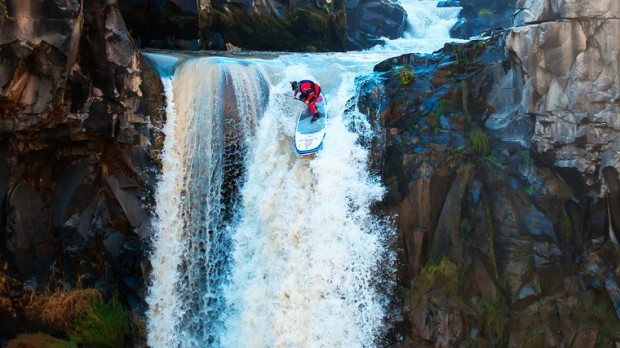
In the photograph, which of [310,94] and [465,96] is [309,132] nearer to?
[310,94]

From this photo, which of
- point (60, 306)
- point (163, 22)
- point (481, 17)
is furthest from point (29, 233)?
point (481, 17)

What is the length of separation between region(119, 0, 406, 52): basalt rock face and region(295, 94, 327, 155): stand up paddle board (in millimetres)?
5089

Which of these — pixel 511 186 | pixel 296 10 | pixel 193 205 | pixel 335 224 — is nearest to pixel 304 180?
pixel 335 224

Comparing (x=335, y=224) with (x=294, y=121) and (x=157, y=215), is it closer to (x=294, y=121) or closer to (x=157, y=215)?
(x=294, y=121)

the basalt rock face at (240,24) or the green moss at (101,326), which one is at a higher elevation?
the basalt rock face at (240,24)

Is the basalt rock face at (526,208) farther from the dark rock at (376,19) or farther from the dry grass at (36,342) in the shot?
the dark rock at (376,19)

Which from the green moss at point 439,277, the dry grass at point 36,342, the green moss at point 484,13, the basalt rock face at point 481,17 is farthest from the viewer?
the green moss at point 484,13

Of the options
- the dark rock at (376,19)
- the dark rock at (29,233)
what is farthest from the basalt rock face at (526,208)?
the dark rock at (376,19)

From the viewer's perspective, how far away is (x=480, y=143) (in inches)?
367

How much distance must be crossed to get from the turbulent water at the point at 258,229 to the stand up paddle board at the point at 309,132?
18 centimetres

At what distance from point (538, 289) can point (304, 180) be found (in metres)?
4.21

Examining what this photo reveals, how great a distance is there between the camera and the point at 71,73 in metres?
8.31

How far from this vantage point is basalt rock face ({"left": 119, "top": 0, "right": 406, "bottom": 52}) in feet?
43.5

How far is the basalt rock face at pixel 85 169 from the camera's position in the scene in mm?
8414
